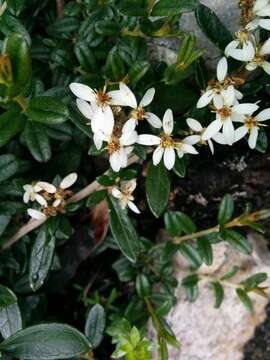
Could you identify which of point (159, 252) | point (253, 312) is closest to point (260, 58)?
point (159, 252)

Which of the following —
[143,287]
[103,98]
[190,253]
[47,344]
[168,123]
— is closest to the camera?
[103,98]

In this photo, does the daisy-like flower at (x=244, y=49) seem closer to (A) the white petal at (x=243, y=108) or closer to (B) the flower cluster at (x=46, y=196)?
(A) the white petal at (x=243, y=108)

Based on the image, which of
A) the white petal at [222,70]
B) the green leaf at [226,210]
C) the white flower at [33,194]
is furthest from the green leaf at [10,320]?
the white petal at [222,70]

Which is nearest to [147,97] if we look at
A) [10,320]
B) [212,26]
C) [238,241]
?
[212,26]

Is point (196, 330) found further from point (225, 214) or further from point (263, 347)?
point (225, 214)

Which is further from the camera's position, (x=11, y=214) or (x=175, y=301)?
(x=175, y=301)

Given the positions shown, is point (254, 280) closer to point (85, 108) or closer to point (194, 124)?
point (194, 124)
